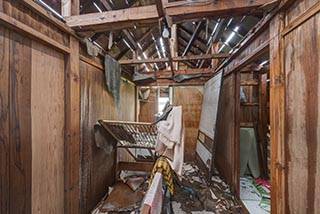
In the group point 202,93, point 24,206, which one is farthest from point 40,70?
point 202,93

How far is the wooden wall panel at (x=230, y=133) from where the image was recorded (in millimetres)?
2529

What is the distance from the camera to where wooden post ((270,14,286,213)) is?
118cm

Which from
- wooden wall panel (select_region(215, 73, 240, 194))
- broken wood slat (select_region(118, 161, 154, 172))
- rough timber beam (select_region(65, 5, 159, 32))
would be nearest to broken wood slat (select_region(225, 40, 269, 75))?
wooden wall panel (select_region(215, 73, 240, 194))

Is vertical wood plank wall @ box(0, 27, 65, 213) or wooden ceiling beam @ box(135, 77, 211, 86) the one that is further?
wooden ceiling beam @ box(135, 77, 211, 86)

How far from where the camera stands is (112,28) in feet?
5.05

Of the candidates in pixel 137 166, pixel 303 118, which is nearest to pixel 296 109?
pixel 303 118

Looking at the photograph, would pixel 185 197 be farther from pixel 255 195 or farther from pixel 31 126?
pixel 31 126

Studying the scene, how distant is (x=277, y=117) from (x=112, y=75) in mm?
2316

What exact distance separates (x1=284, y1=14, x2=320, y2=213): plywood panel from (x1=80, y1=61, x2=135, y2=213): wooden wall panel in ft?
7.00

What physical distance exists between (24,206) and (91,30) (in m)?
1.66

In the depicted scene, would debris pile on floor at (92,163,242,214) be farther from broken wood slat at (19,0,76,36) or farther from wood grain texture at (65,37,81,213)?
broken wood slat at (19,0,76,36)

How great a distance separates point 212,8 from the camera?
126 centimetres

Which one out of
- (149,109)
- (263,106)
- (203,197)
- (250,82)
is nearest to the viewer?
(203,197)

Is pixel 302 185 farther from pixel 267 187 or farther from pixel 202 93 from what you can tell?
pixel 202 93
